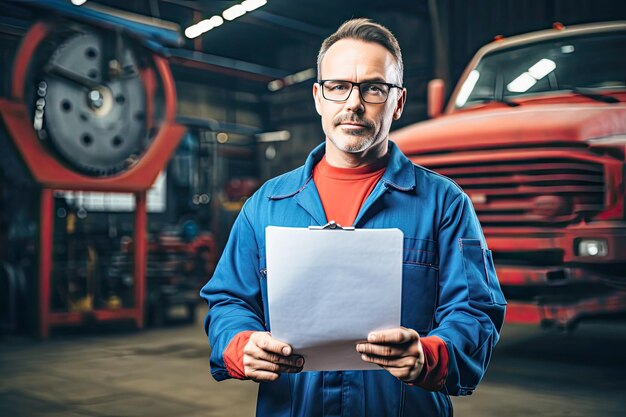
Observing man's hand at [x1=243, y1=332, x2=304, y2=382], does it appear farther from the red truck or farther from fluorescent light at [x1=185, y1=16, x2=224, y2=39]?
fluorescent light at [x1=185, y1=16, x2=224, y2=39]

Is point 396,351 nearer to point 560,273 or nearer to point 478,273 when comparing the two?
point 478,273

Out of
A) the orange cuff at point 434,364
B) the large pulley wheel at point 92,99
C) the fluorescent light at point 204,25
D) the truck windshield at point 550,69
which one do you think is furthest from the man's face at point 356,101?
the fluorescent light at point 204,25

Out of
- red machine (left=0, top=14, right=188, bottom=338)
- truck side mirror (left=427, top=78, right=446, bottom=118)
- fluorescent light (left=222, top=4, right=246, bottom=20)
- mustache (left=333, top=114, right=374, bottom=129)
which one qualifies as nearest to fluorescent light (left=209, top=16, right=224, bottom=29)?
fluorescent light (left=222, top=4, right=246, bottom=20)

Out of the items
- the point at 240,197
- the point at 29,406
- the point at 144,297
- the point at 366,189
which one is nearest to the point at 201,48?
the point at 144,297

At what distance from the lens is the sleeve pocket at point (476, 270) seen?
4.63 ft

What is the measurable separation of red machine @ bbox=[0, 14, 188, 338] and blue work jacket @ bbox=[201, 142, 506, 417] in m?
4.61

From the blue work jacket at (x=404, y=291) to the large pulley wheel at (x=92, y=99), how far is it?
4706 millimetres

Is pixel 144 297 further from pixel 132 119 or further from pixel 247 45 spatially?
pixel 247 45

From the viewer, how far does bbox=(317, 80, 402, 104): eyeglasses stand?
1.46 meters

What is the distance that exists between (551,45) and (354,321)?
4.02 meters

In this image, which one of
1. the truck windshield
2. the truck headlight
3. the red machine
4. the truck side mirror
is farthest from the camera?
the red machine

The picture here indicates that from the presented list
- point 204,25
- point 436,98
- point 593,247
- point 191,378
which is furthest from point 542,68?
point 204,25

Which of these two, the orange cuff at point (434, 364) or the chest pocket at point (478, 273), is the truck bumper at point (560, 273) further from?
the orange cuff at point (434, 364)

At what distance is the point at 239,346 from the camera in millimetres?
1349
